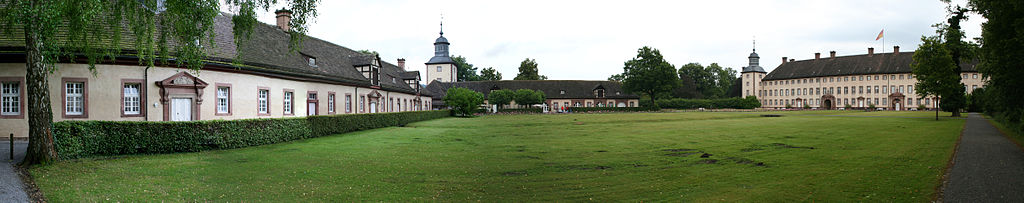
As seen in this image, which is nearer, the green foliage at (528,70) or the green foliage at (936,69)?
the green foliage at (936,69)

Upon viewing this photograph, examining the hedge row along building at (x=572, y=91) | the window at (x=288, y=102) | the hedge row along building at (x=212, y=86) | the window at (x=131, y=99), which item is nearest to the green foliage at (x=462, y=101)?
the hedge row along building at (x=212, y=86)

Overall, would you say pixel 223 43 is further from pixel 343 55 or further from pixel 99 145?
pixel 343 55

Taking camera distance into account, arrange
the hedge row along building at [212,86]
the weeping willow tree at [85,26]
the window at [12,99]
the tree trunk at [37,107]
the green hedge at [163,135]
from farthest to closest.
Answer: the hedge row along building at [212,86] → the window at [12,99] → the green hedge at [163,135] → the tree trunk at [37,107] → the weeping willow tree at [85,26]

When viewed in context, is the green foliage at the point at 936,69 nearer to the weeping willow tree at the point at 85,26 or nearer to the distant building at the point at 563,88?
the weeping willow tree at the point at 85,26

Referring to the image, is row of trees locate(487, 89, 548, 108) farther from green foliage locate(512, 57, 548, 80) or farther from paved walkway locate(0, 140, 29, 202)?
paved walkway locate(0, 140, 29, 202)

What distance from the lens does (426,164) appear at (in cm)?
1129

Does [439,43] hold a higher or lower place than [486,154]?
higher

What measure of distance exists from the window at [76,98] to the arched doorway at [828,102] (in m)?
105

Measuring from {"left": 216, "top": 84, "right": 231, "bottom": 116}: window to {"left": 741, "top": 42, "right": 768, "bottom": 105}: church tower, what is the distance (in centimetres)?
10635

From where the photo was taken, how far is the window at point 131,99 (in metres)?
18.0

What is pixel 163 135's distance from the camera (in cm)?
1369

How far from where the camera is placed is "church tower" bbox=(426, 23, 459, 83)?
88.2 metres

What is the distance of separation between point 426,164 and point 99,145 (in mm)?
Answer: 8538

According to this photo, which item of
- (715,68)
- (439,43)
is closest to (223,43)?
(439,43)
